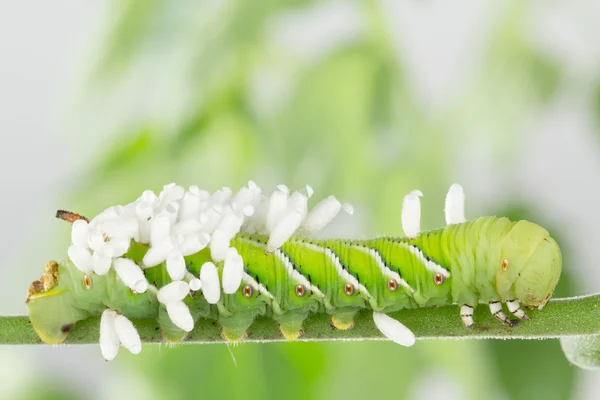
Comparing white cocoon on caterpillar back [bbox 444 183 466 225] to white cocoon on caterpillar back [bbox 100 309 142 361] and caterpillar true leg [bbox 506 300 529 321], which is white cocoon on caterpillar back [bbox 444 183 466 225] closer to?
caterpillar true leg [bbox 506 300 529 321]

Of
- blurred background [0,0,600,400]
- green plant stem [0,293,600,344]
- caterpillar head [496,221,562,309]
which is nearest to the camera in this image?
green plant stem [0,293,600,344]

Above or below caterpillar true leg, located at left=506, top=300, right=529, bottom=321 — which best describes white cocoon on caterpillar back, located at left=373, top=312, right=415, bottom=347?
below

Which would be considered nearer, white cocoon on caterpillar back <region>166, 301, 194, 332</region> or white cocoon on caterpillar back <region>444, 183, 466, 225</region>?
white cocoon on caterpillar back <region>166, 301, 194, 332</region>

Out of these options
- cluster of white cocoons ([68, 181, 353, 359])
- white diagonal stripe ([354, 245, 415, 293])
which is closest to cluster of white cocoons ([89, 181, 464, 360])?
cluster of white cocoons ([68, 181, 353, 359])

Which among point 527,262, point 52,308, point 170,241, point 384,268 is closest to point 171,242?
point 170,241

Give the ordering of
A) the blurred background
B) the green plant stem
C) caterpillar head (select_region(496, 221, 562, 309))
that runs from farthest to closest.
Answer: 1. the blurred background
2. caterpillar head (select_region(496, 221, 562, 309))
3. the green plant stem

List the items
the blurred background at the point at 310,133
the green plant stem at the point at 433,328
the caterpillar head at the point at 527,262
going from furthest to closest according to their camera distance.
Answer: the blurred background at the point at 310,133
the caterpillar head at the point at 527,262
the green plant stem at the point at 433,328

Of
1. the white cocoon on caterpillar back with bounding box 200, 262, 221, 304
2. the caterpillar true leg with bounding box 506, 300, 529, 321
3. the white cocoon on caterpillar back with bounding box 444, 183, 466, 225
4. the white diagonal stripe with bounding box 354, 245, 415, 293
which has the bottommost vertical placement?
the white diagonal stripe with bounding box 354, 245, 415, 293

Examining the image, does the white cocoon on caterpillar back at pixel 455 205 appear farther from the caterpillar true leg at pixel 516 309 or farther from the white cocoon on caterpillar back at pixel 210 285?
the white cocoon on caterpillar back at pixel 210 285

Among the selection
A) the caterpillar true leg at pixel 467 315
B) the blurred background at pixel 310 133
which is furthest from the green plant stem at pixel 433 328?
the blurred background at pixel 310 133
